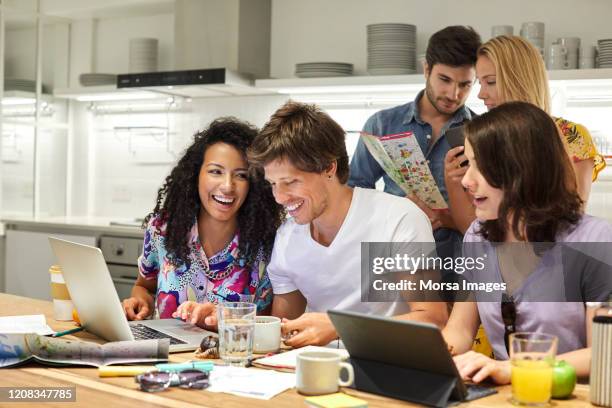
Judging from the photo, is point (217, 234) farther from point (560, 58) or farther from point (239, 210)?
point (560, 58)

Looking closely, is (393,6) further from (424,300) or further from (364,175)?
(424,300)

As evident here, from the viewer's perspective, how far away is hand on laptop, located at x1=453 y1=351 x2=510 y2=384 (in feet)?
4.99

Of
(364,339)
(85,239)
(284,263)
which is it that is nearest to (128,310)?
(284,263)

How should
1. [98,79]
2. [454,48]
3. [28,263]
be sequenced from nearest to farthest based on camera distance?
[454,48] < [28,263] < [98,79]

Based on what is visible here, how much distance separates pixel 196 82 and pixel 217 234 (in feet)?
7.42

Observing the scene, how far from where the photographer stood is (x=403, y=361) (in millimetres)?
1488

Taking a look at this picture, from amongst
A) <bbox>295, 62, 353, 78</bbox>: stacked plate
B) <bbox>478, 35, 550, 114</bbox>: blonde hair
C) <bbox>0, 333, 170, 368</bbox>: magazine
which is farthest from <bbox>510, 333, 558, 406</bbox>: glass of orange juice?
<bbox>295, 62, 353, 78</bbox>: stacked plate

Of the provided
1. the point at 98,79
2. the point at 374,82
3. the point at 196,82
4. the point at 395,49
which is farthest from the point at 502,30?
the point at 98,79

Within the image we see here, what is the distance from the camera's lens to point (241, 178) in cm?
240

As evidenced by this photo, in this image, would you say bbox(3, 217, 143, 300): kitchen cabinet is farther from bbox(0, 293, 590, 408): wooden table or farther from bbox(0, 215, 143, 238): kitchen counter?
bbox(0, 293, 590, 408): wooden table

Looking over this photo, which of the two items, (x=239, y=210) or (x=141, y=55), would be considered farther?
(x=141, y=55)

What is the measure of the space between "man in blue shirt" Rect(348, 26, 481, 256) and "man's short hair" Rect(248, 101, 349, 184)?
0.66 m

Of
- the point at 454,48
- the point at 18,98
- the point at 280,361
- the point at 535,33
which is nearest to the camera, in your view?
the point at 280,361

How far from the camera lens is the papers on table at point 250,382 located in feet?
4.85
